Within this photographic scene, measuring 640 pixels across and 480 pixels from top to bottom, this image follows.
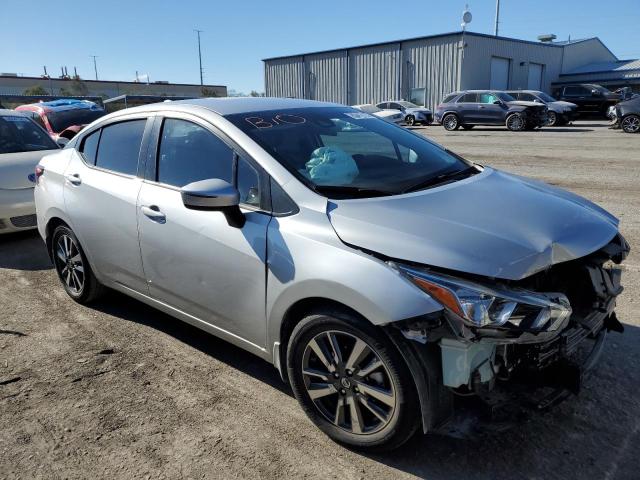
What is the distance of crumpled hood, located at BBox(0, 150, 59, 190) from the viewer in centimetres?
636

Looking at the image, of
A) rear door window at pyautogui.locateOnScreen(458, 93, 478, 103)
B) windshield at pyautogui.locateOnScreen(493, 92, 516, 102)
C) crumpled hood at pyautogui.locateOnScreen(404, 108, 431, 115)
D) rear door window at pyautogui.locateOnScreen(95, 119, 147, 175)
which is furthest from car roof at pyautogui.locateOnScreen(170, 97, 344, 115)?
crumpled hood at pyautogui.locateOnScreen(404, 108, 431, 115)

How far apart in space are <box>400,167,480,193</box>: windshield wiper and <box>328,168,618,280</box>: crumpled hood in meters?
0.08

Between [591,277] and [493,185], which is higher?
[493,185]

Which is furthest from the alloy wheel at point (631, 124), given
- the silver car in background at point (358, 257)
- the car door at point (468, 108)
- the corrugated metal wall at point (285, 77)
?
the corrugated metal wall at point (285, 77)

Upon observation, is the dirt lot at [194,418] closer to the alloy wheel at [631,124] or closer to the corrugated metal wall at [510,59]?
the alloy wheel at [631,124]

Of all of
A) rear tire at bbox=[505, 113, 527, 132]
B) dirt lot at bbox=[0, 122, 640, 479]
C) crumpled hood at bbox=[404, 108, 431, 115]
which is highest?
crumpled hood at bbox=[404, 108, 431, 115]

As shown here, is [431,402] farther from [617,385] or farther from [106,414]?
[106,414]

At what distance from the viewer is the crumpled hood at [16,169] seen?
6.36 metres

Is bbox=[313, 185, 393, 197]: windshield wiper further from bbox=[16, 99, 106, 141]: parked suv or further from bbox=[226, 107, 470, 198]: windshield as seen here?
bbox=[16, 99, 106, 141]: parked suv

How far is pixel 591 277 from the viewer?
105 inches

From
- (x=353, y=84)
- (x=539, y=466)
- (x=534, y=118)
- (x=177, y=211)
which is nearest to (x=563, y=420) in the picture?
(x=539, y=466)

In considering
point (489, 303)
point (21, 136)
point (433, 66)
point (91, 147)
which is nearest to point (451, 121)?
point (433, 66)

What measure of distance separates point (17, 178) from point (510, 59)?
3827 centimetres

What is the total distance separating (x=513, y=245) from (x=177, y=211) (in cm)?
192
